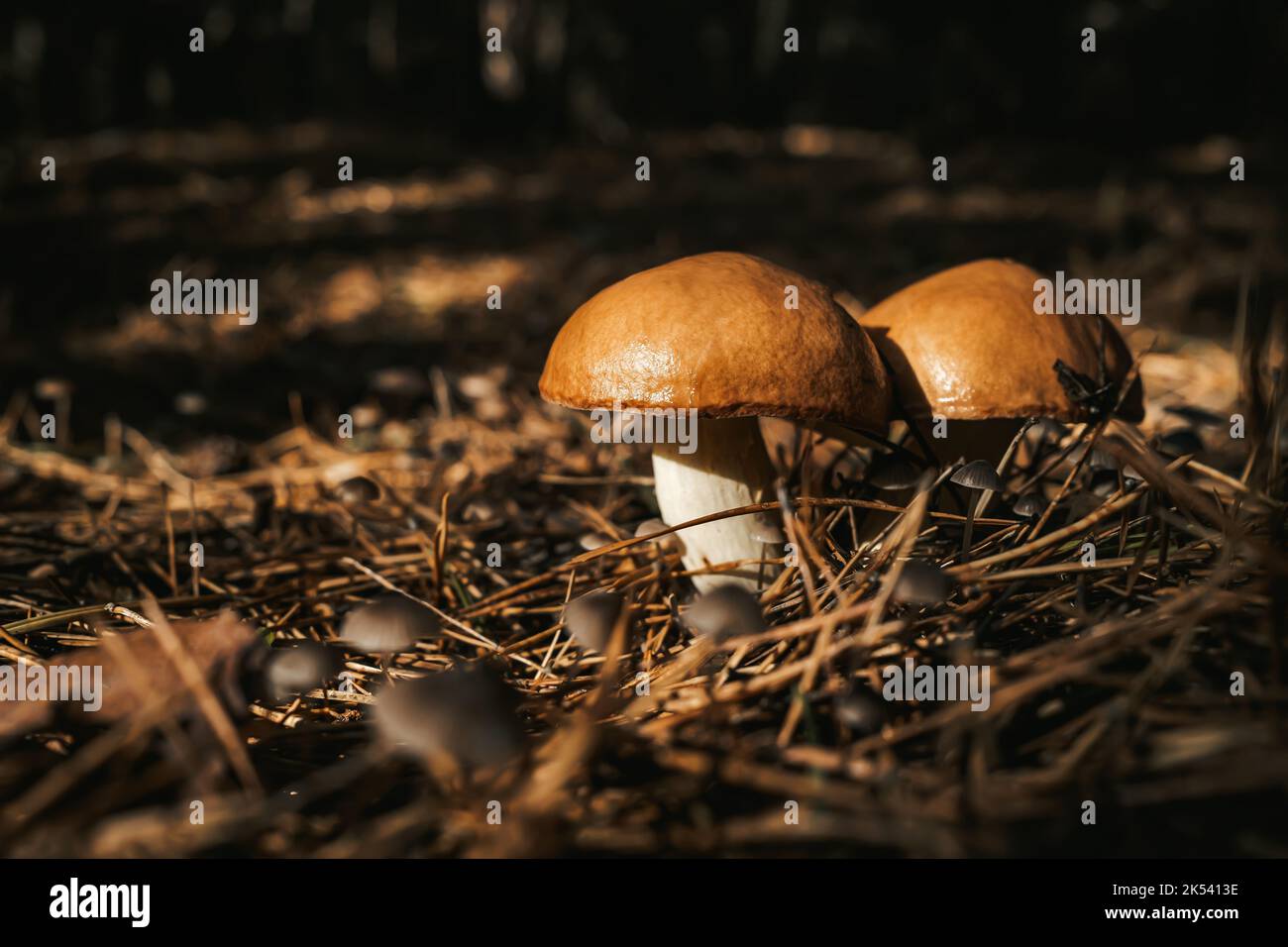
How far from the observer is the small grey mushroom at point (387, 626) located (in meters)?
1.89

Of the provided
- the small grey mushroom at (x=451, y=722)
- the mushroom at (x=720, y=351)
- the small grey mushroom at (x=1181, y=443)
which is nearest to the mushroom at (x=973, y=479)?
the mushroom at (x=720, y=351)

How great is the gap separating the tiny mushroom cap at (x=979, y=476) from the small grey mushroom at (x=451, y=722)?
1.42 meters

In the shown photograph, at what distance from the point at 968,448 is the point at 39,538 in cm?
342

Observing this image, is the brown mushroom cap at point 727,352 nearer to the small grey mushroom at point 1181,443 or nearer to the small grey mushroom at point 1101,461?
the small grey mushroom at point 1101,461

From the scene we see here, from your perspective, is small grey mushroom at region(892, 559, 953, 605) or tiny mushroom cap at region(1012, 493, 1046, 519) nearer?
small grey mushroom at region(892, 559, 953, 605)

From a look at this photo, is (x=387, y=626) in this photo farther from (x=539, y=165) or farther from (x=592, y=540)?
(x=539, y=165)

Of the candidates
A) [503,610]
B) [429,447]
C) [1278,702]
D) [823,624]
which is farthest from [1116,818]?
[429,447]

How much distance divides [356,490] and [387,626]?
1.27m

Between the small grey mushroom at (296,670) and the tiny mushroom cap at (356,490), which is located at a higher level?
the tiny mushroom cap at (356,490)

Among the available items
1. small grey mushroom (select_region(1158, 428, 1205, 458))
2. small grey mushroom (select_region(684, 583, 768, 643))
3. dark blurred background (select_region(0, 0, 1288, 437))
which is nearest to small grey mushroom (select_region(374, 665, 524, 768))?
small grey mushroom (select_region(684, 583, 768, 643))

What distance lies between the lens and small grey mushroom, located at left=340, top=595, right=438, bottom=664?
74.3 inches

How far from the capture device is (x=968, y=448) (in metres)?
2.72

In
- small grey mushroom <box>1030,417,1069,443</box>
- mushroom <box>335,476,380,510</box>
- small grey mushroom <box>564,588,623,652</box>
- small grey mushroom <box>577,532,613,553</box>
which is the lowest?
small grey mushroom <box>564,588,623,652</box>

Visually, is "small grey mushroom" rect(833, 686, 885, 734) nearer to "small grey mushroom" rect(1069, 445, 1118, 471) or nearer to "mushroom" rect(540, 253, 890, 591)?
"mushroom" rect(540, 253, 890, 591)
